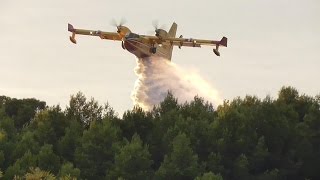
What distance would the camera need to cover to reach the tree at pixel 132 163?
204 ft

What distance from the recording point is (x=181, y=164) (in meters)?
62.3

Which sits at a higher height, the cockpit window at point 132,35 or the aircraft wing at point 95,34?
the aircraft wing at point 95,34

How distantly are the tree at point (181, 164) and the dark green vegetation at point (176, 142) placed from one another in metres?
0.11

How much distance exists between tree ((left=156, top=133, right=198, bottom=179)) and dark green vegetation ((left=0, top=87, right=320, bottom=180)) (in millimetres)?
109

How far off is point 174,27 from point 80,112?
47.9 m

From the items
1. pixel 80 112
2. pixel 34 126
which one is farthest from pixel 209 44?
pixel 34 126

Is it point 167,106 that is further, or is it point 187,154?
point 167,106

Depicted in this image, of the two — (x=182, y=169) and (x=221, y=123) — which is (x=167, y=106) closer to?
(x=221, y=123)

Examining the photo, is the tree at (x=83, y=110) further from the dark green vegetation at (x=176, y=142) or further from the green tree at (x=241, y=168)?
the green tree at (x=241, y=168)

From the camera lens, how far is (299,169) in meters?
72.9

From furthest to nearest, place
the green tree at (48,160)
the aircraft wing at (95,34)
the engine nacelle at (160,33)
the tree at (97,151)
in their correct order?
the aircraft wing at (95,34) < the engine nacelle at (160,33) < the tree at (97,151) < the green tree at (48,160)

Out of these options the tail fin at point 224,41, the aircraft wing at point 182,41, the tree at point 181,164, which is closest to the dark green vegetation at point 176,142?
the tree at point 181,164

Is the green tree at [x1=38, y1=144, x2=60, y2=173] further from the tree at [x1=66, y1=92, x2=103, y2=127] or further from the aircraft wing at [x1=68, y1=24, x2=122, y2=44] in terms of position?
the aircraft wing at [x1=68, y1=24, x2=122, y2=44]

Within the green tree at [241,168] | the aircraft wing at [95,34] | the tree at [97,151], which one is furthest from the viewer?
the aircraft wing at [95,34]
